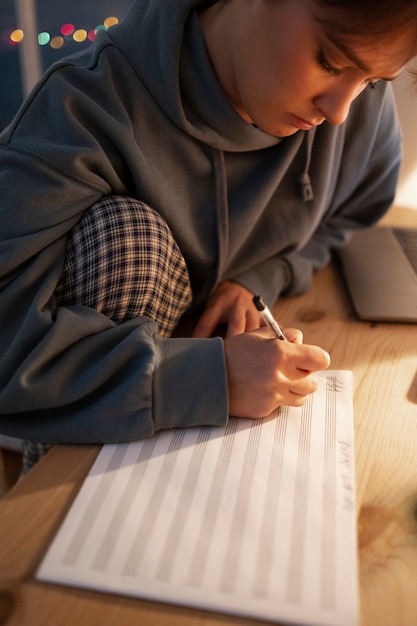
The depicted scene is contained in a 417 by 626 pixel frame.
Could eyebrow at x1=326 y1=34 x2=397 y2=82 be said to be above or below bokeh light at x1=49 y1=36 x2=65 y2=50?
above

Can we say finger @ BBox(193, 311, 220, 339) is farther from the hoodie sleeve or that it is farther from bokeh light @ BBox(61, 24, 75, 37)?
bokeh light @ BBox(61, 24, 75, 37)

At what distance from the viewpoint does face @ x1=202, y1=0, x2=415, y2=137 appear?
58 centimetres

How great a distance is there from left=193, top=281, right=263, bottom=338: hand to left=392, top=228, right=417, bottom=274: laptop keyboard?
30 centimetres

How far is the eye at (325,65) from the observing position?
1.98ft

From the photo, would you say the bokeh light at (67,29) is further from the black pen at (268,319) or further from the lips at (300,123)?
the black pen at (268,319)

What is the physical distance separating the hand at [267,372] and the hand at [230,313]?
0.15 m

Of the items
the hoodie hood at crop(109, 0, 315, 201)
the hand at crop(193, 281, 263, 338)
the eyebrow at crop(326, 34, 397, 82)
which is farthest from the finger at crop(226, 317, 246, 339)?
the eyebrow at crop(326, 34, 397, 82)

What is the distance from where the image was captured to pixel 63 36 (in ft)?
3.31

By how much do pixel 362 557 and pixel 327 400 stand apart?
0.21 m

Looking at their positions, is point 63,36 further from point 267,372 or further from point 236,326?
point 267,372

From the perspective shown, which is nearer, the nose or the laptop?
the nose

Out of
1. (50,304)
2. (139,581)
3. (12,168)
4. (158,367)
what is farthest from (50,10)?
(139,581)

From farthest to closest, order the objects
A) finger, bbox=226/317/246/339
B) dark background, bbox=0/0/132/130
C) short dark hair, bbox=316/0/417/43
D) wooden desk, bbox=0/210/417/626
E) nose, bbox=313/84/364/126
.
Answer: dark background, bbox=0/0/132/130 < finger, bbox=226/317/246/339 < nose, bbox=313/84/364/126 < short dark hair, bbox=316/0/417/43 < wooden desk, bbox=0/210/417/626

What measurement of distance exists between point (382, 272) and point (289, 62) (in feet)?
1.33
